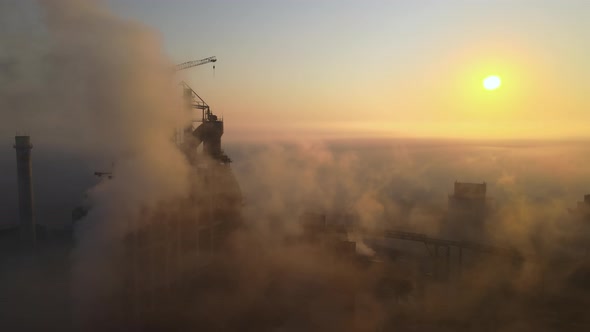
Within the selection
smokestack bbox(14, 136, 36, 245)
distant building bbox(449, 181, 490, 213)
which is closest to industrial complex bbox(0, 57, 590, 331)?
smokestack bbox(14, 136, 36, 245)

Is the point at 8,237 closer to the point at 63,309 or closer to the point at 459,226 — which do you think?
the point at 63,309

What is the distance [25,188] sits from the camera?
59.6ft

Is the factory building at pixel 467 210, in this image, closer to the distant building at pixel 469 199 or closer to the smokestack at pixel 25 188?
the distant building at pixel 469 199

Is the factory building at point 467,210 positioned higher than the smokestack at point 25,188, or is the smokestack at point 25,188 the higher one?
the smokestack at point 25,188

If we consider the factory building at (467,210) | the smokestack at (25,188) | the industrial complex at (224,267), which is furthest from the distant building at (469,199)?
the smokestack at (25,188)

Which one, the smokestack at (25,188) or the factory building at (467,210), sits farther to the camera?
the factory building at (467,210)

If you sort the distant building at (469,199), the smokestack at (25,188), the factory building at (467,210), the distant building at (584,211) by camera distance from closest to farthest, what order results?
the smokestack at (25,188), the distant building at (584,211), the factory building at (467,210), the distant building at (469,199)

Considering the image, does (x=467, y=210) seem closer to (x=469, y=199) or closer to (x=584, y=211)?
(x=469, y=199)

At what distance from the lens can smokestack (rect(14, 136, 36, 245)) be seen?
17.8 metres

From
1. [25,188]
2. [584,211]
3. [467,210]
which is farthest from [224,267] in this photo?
[584,211]

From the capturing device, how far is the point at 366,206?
36156 millimetres

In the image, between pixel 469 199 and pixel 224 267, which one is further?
pixel 469 199

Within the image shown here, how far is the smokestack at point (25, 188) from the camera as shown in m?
17.8

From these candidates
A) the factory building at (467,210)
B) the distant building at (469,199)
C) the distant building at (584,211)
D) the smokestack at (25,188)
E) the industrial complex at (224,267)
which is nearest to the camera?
the industrial complex at (224,267)
